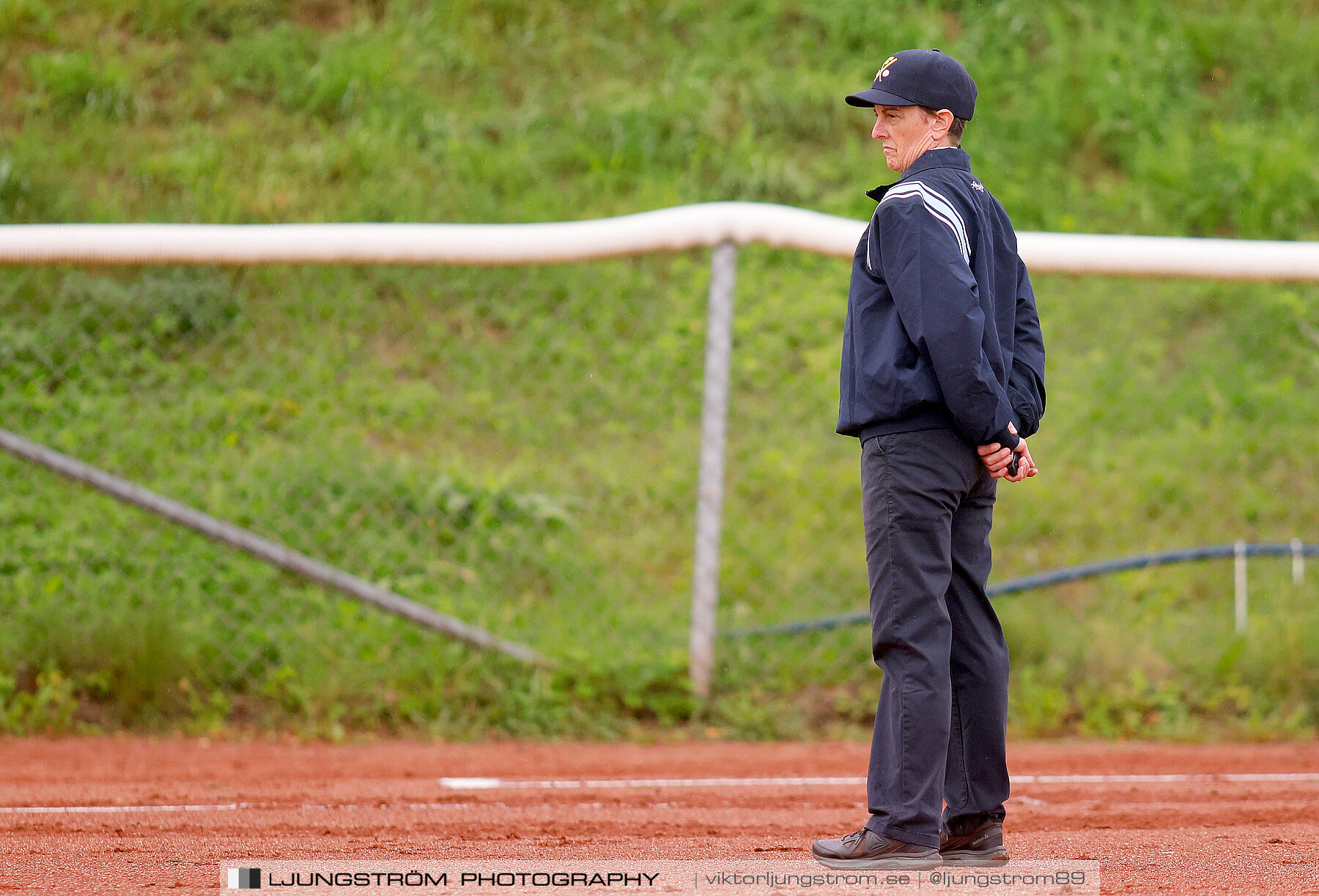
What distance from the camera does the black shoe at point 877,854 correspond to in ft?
8.07

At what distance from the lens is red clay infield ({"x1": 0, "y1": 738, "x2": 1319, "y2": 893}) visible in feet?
8.80

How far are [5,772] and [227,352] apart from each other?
2.35 meters

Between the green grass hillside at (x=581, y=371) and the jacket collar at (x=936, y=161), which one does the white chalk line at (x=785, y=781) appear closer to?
the green grass hillside at (x=581, y=371)

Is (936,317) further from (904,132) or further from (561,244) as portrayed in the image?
(561,244)

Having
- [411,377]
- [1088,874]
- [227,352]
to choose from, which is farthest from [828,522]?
[1088,874]

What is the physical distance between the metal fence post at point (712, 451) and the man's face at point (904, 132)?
206 cm

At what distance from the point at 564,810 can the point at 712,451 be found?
1.71m

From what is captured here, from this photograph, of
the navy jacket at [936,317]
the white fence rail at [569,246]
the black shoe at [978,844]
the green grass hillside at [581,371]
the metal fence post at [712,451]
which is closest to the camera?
the navy jacket at [936,317]

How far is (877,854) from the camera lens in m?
2.49

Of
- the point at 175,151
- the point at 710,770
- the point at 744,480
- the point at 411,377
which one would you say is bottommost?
the point at 710,770

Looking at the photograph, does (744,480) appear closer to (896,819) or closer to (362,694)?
(362,694)

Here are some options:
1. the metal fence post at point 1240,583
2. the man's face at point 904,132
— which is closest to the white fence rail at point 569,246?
the metal fence post at point 1240,583

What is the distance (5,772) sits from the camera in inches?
158

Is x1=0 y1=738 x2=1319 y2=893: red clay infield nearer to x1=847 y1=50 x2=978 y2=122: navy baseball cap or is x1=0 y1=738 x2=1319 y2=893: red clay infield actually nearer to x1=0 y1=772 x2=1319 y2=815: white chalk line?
x1=0 y1=772 x2=1319 y2=815: white chalk line
